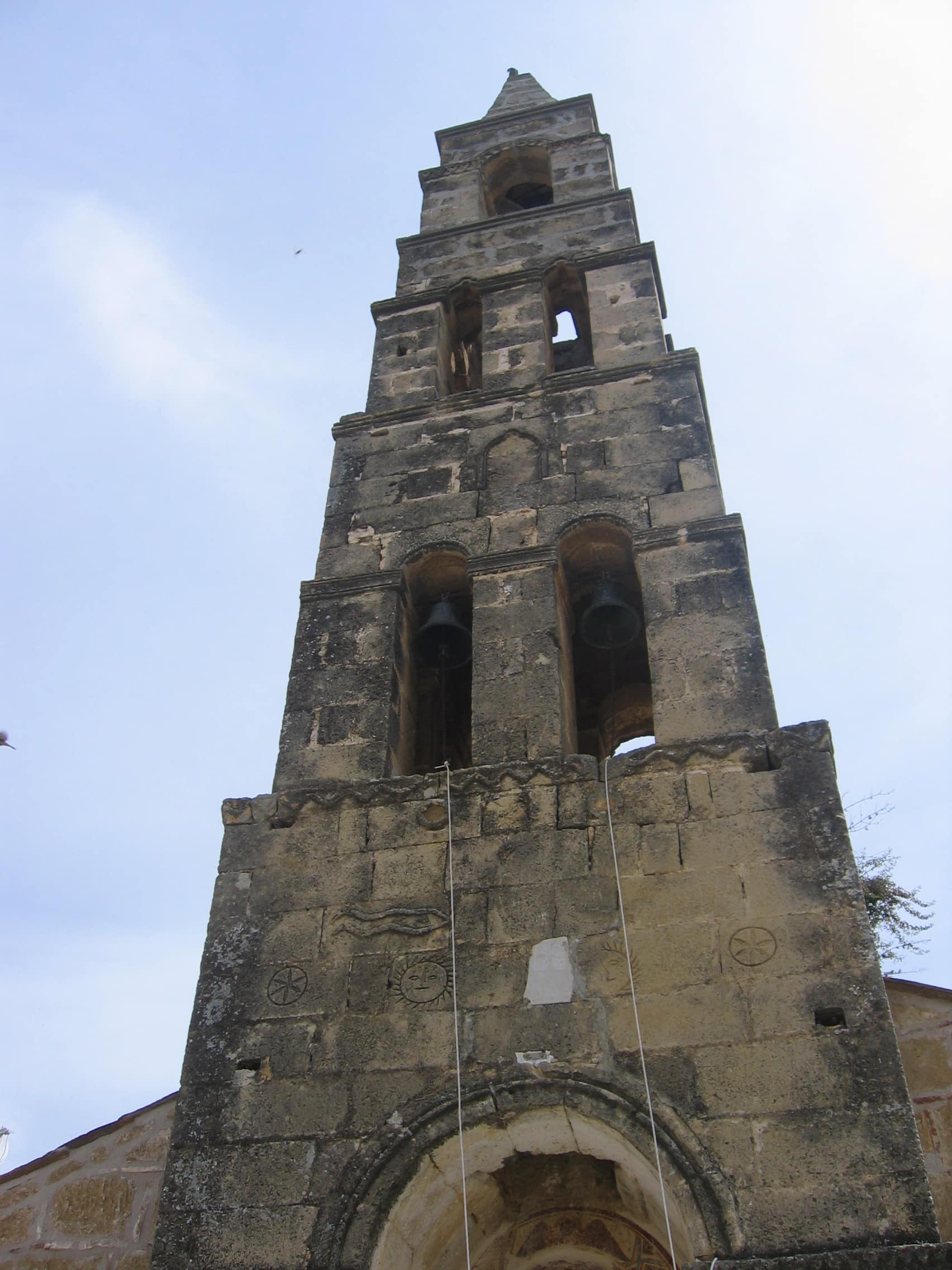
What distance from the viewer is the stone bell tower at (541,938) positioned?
4441 millimetres

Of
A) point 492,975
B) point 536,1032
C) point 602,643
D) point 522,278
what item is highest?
point 522,278

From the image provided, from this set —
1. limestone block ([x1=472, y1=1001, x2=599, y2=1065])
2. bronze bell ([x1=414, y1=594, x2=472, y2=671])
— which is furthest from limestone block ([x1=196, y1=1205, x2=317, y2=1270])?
bronze bell ([x1=414, y1=594, x2=472, y2=671])

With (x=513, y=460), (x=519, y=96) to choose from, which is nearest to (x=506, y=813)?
(x=513, y=460)

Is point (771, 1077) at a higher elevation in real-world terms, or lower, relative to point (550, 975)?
lower

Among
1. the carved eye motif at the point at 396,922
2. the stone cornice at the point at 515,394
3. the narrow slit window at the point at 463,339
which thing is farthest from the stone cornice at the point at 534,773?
the narrow slit window at the point at 463,339

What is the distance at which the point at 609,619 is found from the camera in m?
6.96

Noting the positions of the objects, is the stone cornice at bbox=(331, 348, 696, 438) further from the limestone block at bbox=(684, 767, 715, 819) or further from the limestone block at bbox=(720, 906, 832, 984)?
the limestone block at bbox=(720, 906, 832, 984)

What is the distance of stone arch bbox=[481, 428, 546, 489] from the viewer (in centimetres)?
756

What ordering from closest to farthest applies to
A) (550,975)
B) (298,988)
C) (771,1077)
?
(771,1077) → (550,975) → (298,988)

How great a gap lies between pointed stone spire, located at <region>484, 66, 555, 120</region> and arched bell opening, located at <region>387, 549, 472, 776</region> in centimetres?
719

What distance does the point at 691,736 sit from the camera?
5773 mm

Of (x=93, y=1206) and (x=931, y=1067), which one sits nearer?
(x=931, y=1067)

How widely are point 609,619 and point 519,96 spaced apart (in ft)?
28.0

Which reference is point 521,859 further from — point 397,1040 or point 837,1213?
point 837,1213
